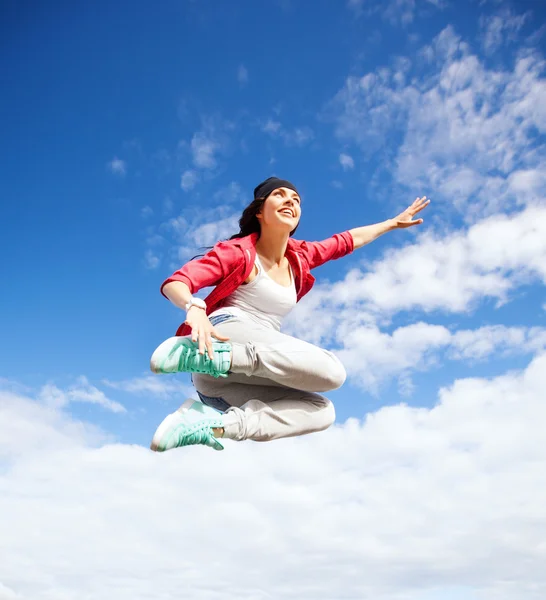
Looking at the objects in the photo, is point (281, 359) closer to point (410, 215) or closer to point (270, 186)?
point (270, 186)

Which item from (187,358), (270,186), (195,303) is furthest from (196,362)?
(270,186)

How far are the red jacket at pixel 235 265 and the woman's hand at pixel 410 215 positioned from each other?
2.52 feet

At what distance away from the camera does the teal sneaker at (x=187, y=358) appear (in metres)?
3.75

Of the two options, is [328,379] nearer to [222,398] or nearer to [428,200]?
[222,398]

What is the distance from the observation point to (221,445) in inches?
151

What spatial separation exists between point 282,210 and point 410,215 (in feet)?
5.15

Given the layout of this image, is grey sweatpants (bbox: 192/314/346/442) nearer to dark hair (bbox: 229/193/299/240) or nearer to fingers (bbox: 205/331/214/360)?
fingers (bbox: 205/331/214/360)

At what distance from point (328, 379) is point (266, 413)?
1.53ft

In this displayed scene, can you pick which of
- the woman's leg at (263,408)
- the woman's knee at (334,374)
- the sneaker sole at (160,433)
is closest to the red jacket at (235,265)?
the woman's leg at (263,408)

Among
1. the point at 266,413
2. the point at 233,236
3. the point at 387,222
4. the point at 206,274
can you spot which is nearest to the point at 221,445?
the point at 266,413

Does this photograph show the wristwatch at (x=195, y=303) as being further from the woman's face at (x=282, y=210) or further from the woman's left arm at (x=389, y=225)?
the woman's left arm at (x=389, y=225)

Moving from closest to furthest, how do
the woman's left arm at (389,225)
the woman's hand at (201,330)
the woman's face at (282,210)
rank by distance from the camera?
the woman's hand at (201,330)
the woman's face at (282,210)
the woman's left arm at (389,225)

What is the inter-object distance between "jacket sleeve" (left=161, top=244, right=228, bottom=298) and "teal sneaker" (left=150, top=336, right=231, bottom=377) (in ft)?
1.32

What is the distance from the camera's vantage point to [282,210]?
462cm
